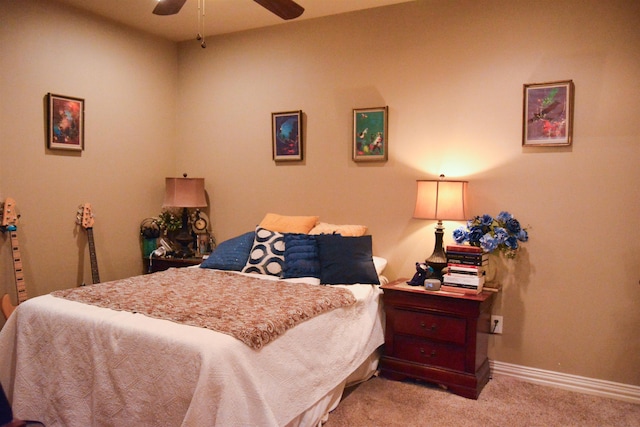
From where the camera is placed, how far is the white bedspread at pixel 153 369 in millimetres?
1894

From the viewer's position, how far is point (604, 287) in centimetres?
297

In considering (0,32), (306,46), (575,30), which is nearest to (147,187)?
(0,32)

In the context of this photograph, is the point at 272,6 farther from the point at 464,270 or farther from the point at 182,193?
the point at 182,193

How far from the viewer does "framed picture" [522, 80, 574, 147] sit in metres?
3.02

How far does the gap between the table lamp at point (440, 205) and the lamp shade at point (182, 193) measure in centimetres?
205

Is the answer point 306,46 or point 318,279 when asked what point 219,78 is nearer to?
point 306,46

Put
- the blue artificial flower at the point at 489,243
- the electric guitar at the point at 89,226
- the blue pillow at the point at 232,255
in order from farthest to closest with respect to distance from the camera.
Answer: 1. the electric guitar at the point at 89,226
2. the blue pillow at the point at 232,255
3. the blue artificial flower at the point at 489,243

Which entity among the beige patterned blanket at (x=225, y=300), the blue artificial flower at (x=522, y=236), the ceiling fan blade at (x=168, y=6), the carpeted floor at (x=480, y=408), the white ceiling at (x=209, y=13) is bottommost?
the carpeted floor at (x=480, y=408)

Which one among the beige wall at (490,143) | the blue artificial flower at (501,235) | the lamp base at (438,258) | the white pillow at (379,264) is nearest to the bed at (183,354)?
the white pillow at (379,264)

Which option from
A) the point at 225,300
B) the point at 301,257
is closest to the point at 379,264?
the point at 301,257

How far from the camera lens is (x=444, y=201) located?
3.13 m

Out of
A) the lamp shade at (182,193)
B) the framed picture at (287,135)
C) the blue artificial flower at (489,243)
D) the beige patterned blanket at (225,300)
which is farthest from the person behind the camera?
the lamp shade at (182,193)

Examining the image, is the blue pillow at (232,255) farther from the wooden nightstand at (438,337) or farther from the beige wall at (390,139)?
the wooden nightstand at (438,337)

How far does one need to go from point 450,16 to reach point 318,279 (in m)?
2.08
